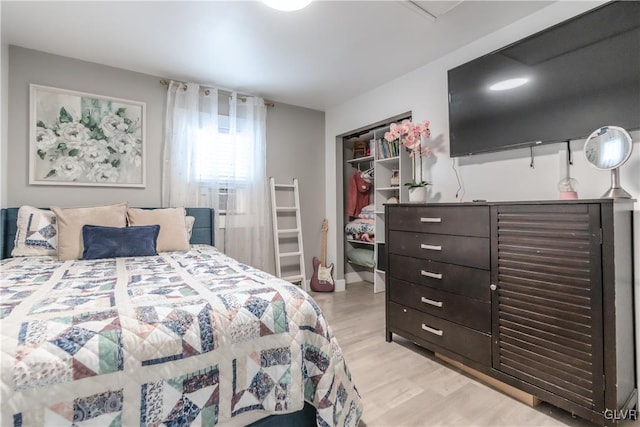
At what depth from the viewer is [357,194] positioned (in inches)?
159

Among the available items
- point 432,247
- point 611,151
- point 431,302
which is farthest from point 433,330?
point 611,151

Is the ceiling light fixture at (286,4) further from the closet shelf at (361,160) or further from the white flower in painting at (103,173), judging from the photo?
the closet shelf at (361,160)

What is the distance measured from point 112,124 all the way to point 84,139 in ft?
0.84

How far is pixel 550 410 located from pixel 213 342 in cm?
172

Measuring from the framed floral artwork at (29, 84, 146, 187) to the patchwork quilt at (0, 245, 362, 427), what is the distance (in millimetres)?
1484

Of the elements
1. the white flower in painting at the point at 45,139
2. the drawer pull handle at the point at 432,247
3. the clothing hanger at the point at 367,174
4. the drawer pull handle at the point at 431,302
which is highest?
the white flower in painting at the point at 45,139

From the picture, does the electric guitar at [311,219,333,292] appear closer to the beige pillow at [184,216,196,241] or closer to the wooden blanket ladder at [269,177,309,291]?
the wooden blanket ladder at [269,177,309,291]

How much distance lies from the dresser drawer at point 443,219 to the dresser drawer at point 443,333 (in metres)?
0.58

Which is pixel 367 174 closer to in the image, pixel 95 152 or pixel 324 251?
pixel 324 251

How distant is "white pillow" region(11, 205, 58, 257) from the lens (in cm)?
206

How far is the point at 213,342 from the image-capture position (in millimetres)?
931

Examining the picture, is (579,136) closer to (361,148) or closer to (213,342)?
(213,342)

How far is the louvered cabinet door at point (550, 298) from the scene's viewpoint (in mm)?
1332

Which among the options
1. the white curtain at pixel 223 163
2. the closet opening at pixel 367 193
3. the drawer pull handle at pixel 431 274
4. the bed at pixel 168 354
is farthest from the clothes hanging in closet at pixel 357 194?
the bed at pixel 168 354
